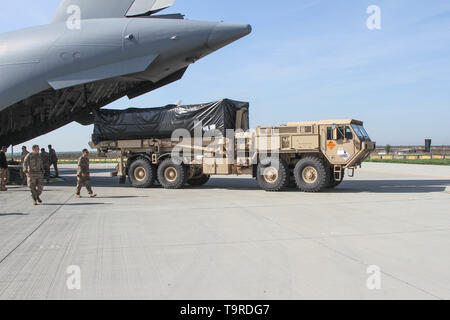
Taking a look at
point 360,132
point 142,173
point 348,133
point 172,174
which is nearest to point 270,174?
point 348,133

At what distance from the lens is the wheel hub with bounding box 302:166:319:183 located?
472 inches

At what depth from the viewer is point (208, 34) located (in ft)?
42.5

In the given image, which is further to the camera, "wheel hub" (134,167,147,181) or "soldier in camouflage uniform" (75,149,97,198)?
"wheel hub" (134,167,147,181)

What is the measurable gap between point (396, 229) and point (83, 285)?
5.06m

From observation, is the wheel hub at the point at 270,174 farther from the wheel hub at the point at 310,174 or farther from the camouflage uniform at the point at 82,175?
the camouflage uniform at the point at 82,175

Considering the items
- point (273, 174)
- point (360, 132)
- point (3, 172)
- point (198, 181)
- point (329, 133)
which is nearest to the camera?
point (329, 133)

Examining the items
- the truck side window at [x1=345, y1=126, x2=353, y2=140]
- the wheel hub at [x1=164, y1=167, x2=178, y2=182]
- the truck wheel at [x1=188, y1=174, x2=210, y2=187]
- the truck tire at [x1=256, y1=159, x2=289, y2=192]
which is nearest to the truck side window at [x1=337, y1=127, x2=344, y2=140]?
the truck side window at [x1=345, y1=126, x2=353, y2=140]

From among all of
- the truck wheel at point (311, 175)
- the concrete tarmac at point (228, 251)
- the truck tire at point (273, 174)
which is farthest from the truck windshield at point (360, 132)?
the concrete tarmac at point (228, 251)

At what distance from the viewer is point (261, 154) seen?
41.6 feet

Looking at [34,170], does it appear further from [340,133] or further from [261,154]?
[340,133]

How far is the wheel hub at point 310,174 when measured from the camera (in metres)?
12.0

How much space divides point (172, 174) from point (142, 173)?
1.34m

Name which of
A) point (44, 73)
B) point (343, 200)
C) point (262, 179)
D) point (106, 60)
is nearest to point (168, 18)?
point (106, 60)

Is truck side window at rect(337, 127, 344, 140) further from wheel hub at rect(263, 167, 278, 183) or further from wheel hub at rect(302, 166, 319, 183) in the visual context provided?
wheel hub at rect(263, 167, 278, 183)
